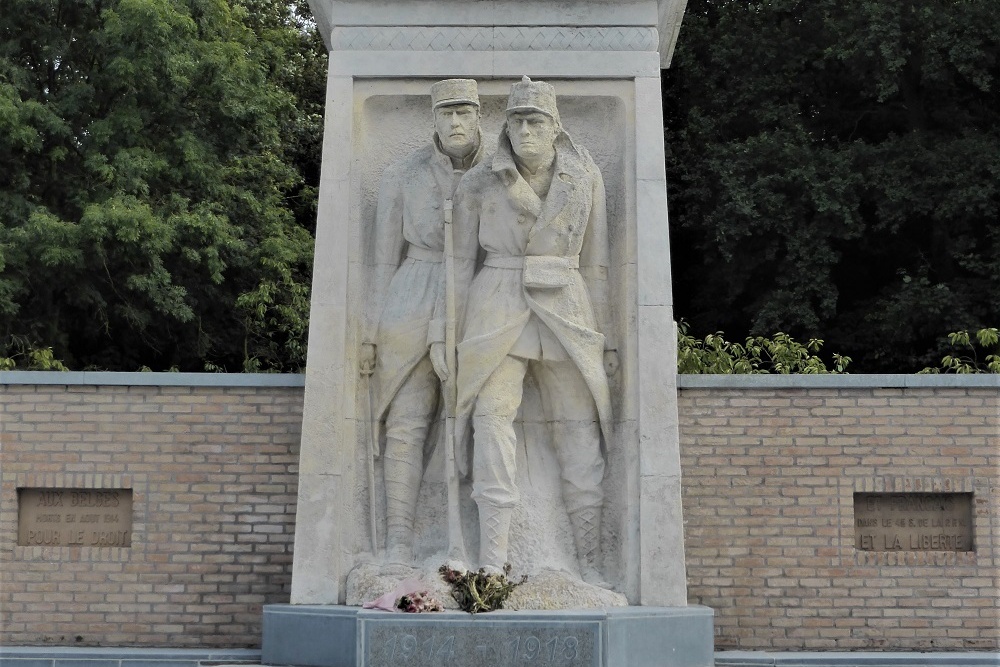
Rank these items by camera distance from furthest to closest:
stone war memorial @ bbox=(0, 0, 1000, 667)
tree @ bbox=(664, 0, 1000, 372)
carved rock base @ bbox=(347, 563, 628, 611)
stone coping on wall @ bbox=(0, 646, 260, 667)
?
tree @ bbox=(664, 0, 1000, 372) → stone coping on wall @ bbox=(0, 646, 260, 667) → stone war memorial @ bbox=(0, 0, 1000, 667) → carved rock base @ bbox=(347, 563, 628, 611)

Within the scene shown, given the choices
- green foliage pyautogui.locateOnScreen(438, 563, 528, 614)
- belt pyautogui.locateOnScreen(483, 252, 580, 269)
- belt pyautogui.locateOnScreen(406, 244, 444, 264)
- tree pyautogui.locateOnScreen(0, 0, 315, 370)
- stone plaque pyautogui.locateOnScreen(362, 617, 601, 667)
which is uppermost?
tree pyautogui.locateOnScreen(0, 0, 315, 370)

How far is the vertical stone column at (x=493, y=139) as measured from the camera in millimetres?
9359

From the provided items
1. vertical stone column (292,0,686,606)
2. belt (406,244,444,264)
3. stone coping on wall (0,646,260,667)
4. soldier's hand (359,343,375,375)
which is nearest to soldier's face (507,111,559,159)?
vertical stone column (292,0,686,606)

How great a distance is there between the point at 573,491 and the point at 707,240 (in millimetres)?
10896

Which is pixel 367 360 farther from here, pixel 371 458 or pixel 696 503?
pixel 696 503

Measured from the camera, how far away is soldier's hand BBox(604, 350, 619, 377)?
9594 millimetres

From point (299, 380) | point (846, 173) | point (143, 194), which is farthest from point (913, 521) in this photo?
point (143, 194)

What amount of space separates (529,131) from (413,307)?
1.34 meters

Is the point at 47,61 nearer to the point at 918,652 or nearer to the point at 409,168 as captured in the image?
the point at 409,168

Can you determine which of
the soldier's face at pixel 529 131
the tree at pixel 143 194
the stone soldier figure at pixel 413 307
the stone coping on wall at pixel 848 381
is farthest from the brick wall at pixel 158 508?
the tree at pixel 143 194

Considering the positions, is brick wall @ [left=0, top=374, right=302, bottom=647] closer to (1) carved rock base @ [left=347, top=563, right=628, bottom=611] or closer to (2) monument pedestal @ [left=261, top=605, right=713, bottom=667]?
(1) carved rock base @ [left=347, top=563, right=628, bottom=611]

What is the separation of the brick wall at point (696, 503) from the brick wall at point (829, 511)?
0.01 m

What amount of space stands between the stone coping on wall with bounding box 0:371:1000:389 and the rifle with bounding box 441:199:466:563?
1.83 meters

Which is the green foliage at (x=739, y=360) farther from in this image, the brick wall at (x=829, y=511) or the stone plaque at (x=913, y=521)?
the stone plaque at (x=913, y=521)
